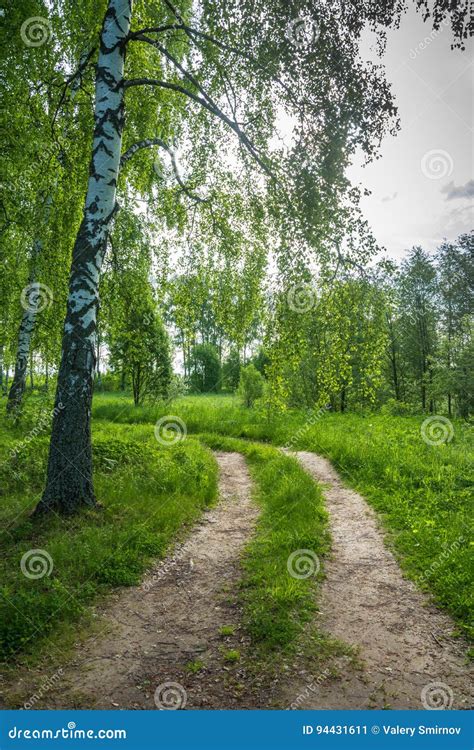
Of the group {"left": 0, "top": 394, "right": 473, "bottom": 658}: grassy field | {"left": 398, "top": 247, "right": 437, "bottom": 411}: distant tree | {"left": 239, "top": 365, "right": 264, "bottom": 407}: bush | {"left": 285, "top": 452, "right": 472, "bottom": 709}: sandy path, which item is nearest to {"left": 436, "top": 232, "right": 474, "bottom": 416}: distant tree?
{"left": 398, "top": 247, "right": 437, "bottom": 411}: distant tree

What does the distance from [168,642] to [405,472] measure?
7698 millimetres

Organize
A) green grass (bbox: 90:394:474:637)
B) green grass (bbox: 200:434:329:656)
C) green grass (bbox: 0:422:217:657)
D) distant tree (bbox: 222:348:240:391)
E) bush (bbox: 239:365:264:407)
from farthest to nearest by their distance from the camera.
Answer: distant tree (bbox: 222:348:240:391)
bush (bbox: 239:365:264:407)
green grass (bbox: 90:394:474:637)
green grass (bbox: 0:422:217:657)
green grass (bbox: 200:434:329:656)

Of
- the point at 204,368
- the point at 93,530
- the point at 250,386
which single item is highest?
the point at 204,368

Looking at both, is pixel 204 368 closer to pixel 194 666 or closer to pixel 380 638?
pixel 380 638

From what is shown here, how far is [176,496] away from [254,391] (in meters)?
17.5

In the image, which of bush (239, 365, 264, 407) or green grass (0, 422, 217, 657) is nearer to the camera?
green grass (0, 422, 217, 657)

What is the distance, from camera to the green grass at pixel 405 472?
20.5 ft

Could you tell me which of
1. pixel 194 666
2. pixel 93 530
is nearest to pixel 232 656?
pixel 194 666

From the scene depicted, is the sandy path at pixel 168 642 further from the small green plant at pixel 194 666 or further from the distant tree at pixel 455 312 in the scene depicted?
the distant tree at pixel 455 312

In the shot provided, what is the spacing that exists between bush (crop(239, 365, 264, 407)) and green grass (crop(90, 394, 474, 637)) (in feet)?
15.2

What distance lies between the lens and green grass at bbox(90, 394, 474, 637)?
20.5ft

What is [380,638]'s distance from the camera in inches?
194

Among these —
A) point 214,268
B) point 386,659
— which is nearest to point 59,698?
point 386,659

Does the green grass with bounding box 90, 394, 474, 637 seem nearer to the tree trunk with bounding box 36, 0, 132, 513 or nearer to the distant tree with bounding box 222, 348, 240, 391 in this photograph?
the tree trunk with bounding box 36, 0, 132, 513
